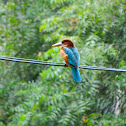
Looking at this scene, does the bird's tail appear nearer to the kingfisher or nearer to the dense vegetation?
the kingfisher

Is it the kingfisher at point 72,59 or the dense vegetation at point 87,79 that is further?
the dense vegetation at point 87,79

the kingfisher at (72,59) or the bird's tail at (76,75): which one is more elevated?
the kingfisher at (72,59)

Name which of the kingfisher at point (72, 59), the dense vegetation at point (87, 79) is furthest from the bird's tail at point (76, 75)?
the dense vegetation at point (87, 79)

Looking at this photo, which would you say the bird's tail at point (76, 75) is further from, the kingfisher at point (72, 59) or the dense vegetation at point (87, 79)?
the dense vegetation at point (87, 79)

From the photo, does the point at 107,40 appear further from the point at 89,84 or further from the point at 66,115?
the point at 66,115

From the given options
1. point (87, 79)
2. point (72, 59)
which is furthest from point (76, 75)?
point (87, 79)

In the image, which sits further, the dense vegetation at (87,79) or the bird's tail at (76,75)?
the dense vegetation at (87,79)

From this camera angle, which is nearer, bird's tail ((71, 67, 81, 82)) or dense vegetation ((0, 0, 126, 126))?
bird's tail ((71, 67, 81, 82))

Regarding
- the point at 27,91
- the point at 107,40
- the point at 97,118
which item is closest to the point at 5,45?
the point at 27,91

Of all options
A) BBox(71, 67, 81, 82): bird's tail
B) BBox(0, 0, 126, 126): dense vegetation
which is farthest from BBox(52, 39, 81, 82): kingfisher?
BBox(0, 0, 126, 126): dense vegetation

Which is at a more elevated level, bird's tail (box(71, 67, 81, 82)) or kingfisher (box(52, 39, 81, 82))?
kingfisher (box(52, 39, 81, 82))

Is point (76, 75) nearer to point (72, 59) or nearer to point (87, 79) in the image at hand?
point (72, 59)

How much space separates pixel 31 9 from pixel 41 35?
2.29 feet

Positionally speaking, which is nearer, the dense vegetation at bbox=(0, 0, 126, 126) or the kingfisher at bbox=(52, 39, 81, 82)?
the kingfisher at bbox=(52, 39, 81, 82)
